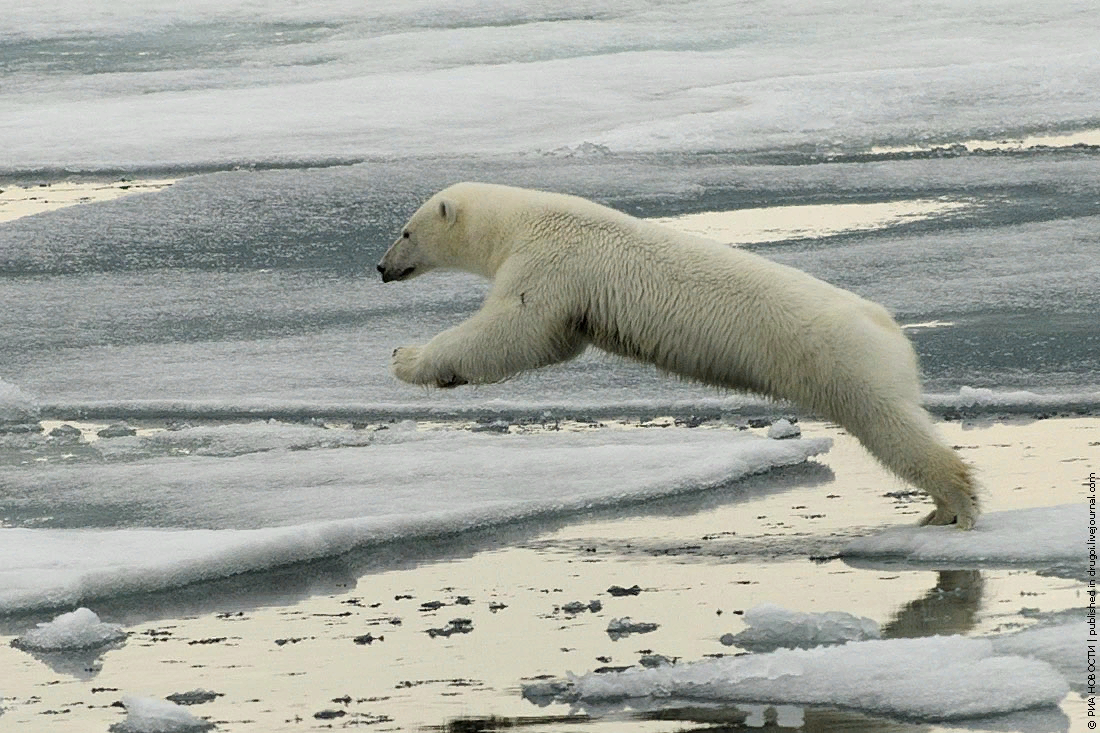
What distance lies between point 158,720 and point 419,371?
7.28ft

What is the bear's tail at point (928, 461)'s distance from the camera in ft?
16.0

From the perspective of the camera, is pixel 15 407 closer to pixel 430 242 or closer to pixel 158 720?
pixel 430 242

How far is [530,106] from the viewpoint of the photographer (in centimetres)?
1402

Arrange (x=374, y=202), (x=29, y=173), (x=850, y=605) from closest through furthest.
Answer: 1. (x=850, y=605)
2. (x=374, y=202)
3. (x=29, y=173)

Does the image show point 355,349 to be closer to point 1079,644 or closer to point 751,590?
point 751,590

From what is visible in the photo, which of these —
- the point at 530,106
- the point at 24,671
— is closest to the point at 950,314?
the point at 24,671

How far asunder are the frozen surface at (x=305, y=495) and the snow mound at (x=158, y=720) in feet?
3.45

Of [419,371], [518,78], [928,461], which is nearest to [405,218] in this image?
[419,371]

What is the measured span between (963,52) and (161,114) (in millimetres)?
6996

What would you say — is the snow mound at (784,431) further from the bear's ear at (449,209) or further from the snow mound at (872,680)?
the snow mound at (872,680)

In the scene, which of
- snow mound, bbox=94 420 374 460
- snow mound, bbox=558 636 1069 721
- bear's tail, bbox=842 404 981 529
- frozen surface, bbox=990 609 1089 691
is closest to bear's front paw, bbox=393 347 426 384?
snow mound, bbox=94 420 374 460

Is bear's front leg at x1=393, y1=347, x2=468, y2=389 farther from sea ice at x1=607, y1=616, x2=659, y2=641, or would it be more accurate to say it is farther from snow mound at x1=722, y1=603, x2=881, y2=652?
snow mound at x1=722, y1=603, x2=881, y2=652

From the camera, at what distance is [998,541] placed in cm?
474

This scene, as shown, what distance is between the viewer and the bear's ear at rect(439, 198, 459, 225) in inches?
230
